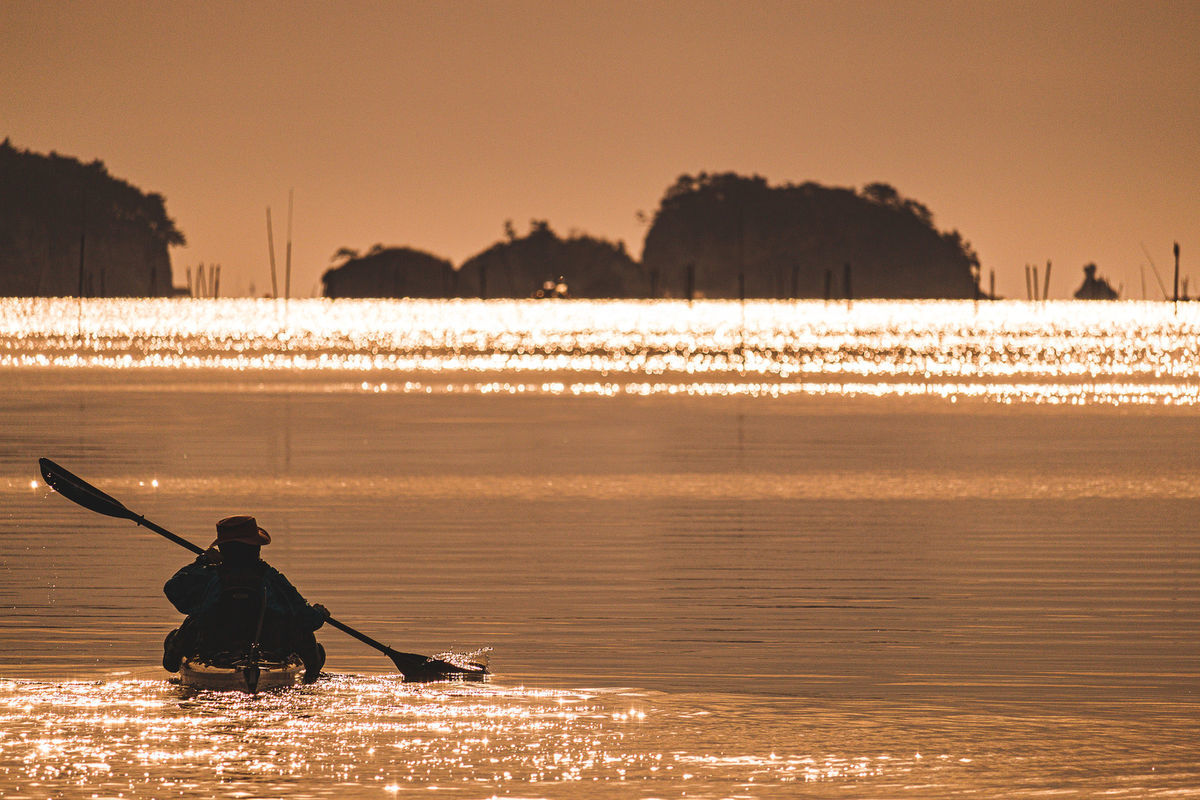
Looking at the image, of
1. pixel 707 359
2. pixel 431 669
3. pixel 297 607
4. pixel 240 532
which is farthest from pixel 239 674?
Result: pixel 707 359

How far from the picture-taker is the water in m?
11.3

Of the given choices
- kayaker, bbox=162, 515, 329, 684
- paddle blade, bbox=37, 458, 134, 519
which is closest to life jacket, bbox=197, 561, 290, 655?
kayaker, bbox=162, 515, 329, 684

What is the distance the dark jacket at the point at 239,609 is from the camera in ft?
42.3

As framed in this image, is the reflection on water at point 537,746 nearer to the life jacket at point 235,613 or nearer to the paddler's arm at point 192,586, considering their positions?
the life jacket at point 235,613

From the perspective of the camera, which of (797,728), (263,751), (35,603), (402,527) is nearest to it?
(263,751)

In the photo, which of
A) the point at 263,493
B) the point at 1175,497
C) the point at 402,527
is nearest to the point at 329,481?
the point at 263,493

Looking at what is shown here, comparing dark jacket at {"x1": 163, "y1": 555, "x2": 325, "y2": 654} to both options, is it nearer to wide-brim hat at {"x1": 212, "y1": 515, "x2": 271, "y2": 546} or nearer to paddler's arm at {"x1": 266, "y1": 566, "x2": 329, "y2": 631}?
paddler's arm at {"x1": 266, "y1": 566, "x2": 329, "y2": 631}

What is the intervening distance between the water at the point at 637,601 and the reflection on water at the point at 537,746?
3 cm

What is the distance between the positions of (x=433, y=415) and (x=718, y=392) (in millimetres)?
14099

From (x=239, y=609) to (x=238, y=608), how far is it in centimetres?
1

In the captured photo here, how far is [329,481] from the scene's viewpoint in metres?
29.9

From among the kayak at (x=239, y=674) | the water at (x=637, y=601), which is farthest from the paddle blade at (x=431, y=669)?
the kayak at (x=239, y=674)

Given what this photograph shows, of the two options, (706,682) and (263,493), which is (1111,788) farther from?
(263,493)

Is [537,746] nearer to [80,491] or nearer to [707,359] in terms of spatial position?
[80,491]
